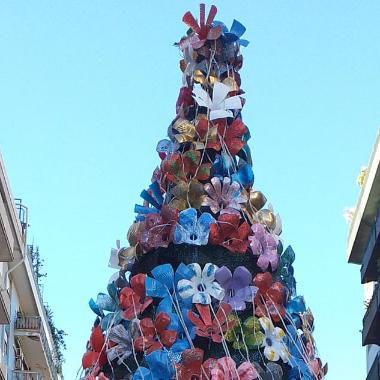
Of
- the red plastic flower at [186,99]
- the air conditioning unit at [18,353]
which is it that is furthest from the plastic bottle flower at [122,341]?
the air conditioning unit at [18,353]

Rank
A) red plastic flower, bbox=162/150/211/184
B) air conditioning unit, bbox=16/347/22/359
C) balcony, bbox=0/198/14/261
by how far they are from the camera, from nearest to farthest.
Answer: red plastic flower, bbox=162/150/211/184 < balcony, bbox=0/198/14/261 < air conditioning unit, bbox=16/347/22/359

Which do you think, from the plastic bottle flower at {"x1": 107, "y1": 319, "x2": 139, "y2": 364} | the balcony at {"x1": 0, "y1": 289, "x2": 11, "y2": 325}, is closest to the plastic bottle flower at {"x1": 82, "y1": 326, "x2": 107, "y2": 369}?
the plastic bottle flower at {"x1": 107, "y1": 319, "x2": 139, "y2": 364}

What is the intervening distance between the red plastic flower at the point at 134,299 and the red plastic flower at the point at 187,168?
55.6 inches

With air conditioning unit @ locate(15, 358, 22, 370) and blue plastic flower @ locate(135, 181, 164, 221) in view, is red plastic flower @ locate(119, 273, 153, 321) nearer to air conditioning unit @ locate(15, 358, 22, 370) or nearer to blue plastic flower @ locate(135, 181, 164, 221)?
blue plastic flower @ locate(135, 181, 164, 221)

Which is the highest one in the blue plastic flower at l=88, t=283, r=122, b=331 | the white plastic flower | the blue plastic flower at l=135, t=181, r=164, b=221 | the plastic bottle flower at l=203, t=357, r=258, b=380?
the white plastic flower

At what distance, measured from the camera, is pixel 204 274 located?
1362 cm

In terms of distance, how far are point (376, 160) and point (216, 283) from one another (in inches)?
538

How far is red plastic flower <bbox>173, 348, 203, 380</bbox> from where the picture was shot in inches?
509

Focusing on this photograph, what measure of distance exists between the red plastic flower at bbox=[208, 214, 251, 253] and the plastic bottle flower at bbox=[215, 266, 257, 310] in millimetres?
435

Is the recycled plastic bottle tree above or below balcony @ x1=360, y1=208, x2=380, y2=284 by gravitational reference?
below

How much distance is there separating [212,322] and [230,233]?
3.98ft

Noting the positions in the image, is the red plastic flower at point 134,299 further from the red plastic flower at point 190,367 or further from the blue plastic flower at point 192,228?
the red plastic flower at point 190,367

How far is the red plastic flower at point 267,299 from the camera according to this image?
13.7m

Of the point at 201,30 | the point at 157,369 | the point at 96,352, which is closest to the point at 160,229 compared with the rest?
the point at 96,352
